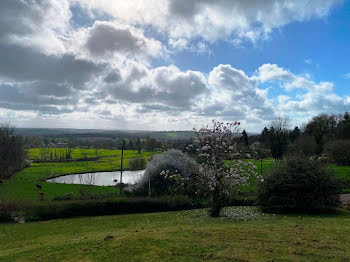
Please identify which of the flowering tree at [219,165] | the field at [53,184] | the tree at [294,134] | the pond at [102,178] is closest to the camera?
the flowering tree at [219,165]

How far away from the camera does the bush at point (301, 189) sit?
1477cm

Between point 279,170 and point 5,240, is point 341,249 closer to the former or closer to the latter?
point 279,170

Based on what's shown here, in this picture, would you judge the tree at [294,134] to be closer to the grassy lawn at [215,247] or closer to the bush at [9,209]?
the grassy lawn at [215,247]

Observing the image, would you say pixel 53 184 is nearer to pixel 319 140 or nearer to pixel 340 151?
pixel 340 151

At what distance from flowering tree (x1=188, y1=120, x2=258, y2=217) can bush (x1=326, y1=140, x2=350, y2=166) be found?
31410 mm

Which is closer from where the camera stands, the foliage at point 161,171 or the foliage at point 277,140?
the foliage at point 161,171

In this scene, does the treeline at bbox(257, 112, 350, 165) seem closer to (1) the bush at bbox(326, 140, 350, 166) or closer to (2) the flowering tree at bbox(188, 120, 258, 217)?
(1) the bush at bbox(326, 140, 350, 166)

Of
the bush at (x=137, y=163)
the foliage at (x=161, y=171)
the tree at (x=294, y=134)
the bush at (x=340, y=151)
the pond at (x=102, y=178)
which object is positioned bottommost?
the pond at (x=102, y=178)

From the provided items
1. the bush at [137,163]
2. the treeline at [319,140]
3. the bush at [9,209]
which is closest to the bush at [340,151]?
the treeline at [319,140]

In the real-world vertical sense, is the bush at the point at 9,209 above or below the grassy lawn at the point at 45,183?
above

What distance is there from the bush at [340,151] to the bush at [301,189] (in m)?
26.9

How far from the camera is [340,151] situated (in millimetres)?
38094

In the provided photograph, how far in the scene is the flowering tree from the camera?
529 inches

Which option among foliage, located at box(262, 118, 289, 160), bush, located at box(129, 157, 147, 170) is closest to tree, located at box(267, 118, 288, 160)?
foliage, located at box(262, 118, 289, 160)
